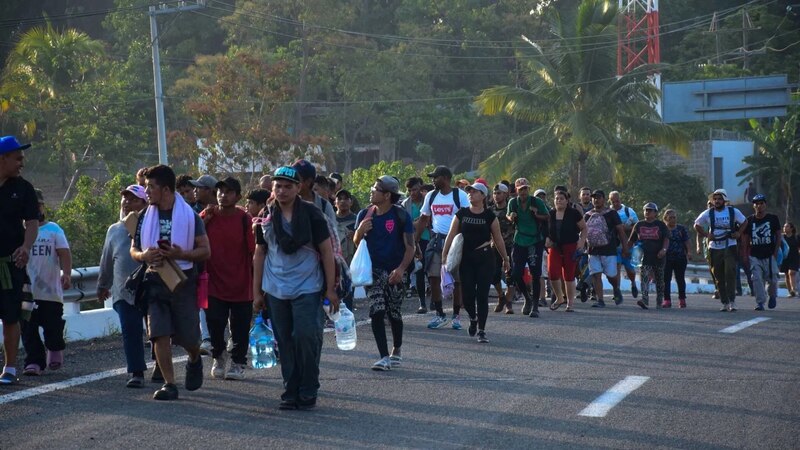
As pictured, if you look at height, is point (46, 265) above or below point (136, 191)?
below

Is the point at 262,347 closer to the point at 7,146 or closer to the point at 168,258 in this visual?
the point at 168,258

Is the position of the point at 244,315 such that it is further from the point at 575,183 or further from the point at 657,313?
the point at 575,183

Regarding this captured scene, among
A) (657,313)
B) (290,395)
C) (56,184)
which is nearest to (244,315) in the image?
(290,395)

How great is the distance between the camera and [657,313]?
57.5ft

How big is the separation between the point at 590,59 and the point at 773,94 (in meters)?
5.85

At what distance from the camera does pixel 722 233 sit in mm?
18719

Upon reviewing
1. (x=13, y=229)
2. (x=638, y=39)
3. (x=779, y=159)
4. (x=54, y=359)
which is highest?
(x=638, y=39)

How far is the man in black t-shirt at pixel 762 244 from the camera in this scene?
19062 mm

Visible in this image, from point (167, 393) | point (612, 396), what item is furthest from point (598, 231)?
point (167, 393)

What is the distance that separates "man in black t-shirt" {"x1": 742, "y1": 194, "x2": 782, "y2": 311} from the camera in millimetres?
19062

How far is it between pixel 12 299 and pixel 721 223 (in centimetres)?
1226

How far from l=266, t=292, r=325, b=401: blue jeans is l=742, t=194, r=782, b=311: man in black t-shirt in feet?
39.8

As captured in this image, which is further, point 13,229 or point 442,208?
point 442,208

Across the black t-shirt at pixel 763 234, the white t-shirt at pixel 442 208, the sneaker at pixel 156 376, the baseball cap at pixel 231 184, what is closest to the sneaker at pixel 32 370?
the sneaker at pixel 156 376
